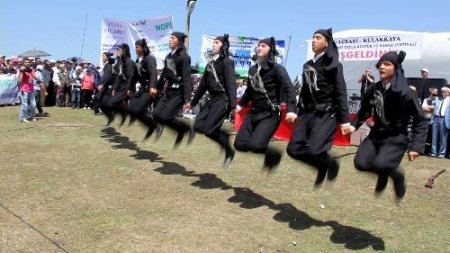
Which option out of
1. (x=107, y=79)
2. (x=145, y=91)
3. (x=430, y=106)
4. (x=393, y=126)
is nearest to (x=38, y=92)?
(x=107, y=79)

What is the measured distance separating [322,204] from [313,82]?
1.78 metres

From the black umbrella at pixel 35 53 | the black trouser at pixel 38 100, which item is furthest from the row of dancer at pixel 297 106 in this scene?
the black umbrella at pixel 35 53

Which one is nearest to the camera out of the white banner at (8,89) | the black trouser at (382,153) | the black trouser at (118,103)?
the black trouser at (382,153)

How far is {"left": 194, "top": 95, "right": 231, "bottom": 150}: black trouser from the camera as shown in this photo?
746 cm

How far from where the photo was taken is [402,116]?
539 cm

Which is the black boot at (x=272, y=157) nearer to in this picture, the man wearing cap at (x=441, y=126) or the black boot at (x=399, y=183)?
the black boot at (x=399, y=183)

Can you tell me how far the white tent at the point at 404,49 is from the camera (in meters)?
14.5

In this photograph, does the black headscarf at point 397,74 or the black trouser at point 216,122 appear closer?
the black headscarf at point 397,74

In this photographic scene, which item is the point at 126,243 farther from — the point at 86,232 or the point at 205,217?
the point at 205,217

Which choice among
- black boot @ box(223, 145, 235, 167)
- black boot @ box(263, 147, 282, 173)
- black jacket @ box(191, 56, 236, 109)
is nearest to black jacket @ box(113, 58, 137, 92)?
black jacket @ box(191, 56, 236, 109)

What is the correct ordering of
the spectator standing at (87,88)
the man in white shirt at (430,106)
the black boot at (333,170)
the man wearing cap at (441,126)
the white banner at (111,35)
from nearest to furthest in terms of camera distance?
the black boot at (333,170) → the man wearing cap at (441,126) → the man in white shirt at (430,106) → the white banner at (111,35) → the spectator standing at (87,88)

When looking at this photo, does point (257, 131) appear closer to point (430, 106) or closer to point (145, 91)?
point (145, 91)

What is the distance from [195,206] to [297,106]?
1840mm

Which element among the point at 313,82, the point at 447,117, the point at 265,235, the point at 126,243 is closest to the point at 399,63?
the point at 313,82
